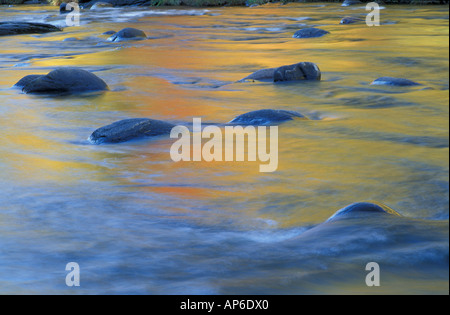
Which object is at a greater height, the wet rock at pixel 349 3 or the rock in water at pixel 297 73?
the wet rock at pixel 349 3

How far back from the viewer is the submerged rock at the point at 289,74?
6.58 metres

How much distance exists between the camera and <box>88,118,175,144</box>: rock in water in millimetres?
4250

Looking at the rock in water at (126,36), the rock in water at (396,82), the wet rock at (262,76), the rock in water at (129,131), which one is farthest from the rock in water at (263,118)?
the rock in water at (126,36)

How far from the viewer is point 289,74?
21.6 ft

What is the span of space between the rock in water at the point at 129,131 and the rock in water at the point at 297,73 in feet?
7.86

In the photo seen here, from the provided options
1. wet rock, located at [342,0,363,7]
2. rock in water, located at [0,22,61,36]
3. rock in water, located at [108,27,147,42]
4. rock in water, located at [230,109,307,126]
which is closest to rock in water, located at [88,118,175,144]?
rock in water, located at [230,109,307,126]

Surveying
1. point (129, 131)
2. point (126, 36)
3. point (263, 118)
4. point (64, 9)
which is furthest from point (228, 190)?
point (64, 9)

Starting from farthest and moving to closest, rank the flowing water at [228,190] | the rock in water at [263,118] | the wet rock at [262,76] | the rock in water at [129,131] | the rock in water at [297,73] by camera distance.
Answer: the wet rock at [262,76]
the rock in water at [297,73]
the rock in water at [263,118]
the rock in water at [129,131]
the flowing water at [228,190]

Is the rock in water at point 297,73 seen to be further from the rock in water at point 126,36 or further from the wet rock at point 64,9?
the wet rock at point 64,9

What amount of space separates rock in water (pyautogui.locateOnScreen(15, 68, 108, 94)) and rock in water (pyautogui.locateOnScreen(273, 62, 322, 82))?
1.80 meters

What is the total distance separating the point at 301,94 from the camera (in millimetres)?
5914

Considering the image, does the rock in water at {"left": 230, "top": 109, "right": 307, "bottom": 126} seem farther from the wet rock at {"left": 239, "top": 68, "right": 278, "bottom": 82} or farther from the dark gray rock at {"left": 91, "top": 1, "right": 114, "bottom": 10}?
the dark gray rock at {"left": 91, "top": 1, "right": 114, "bottom": 10}

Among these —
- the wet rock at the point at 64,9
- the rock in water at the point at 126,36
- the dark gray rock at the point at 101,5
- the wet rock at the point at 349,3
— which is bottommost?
the rock in water at the point at 126,36
